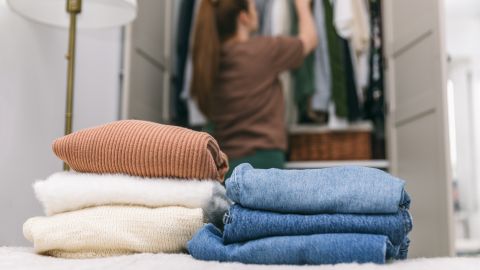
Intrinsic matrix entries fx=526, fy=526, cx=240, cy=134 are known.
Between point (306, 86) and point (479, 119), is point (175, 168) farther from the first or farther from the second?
point (479, 119)

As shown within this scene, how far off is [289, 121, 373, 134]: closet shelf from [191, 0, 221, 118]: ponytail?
465mm

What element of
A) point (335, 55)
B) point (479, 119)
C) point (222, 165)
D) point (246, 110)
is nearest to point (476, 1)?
point (479, 119)

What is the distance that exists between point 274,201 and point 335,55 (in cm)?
167

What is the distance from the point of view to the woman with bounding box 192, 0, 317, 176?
6.83 feet

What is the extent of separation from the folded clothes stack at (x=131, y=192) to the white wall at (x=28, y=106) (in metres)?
0.64

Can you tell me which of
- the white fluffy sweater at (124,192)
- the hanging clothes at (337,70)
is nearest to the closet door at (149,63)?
the hanging clothes at (337,70)

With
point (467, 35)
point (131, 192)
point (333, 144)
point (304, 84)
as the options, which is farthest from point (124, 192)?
point (467, 35)

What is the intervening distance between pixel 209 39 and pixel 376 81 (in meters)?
0.76

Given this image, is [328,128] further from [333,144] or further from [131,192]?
[131,192]

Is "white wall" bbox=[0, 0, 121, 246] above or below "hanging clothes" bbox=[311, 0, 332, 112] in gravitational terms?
below

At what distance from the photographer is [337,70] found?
2229 millimetres

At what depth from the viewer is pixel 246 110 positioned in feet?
6.89

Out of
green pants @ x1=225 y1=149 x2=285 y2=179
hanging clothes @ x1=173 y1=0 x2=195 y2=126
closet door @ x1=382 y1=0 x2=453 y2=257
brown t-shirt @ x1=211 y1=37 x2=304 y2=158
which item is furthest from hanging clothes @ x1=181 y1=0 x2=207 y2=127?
closet door @ x1=382 y1=0 x2=453 y2=257

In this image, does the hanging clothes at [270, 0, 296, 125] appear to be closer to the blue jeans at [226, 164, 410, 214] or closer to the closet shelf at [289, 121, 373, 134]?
the closet shelf at [289, 121, 373, 134]
